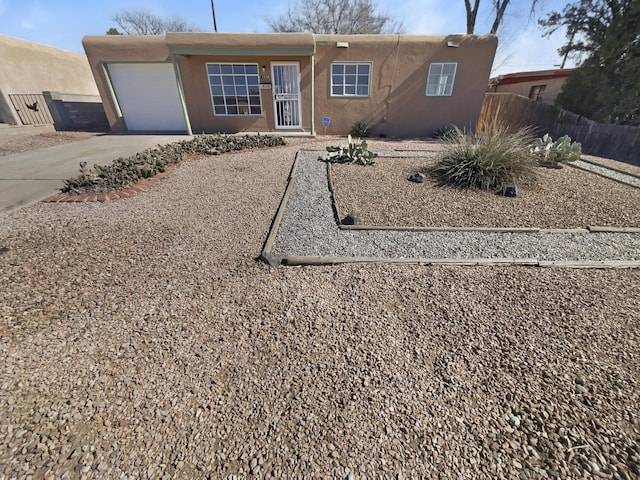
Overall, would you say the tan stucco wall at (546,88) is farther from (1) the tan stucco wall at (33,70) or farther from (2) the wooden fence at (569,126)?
(1) the tan stucco wall at (33,70)

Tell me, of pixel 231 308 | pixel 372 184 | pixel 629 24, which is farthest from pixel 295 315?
pixel 629 24

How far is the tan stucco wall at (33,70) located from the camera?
1089 cm

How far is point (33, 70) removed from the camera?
11.9m

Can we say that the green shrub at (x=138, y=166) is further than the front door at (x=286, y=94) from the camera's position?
No

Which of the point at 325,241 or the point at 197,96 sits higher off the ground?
the point at 197,96

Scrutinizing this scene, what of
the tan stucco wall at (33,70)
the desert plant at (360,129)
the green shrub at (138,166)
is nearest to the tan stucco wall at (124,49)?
the tan stucco wall at (33,70)

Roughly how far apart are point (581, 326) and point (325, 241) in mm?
2204

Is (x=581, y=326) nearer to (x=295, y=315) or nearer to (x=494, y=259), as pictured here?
(x=494, y=259)

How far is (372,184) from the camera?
486 cm

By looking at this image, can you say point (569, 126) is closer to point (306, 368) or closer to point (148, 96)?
point (306, 368)

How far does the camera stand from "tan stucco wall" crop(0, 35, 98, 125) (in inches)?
429

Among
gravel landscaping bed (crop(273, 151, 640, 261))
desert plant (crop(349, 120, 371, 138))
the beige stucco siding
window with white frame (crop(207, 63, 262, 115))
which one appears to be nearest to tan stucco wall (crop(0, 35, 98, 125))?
the beige stucco siding

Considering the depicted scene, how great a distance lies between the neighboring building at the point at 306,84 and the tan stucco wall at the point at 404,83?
3 centimetres

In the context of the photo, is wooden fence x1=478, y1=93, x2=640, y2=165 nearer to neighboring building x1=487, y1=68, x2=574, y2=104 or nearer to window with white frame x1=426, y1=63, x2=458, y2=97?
window with white frame x1=426, y1=63, x2=458, y2=97
